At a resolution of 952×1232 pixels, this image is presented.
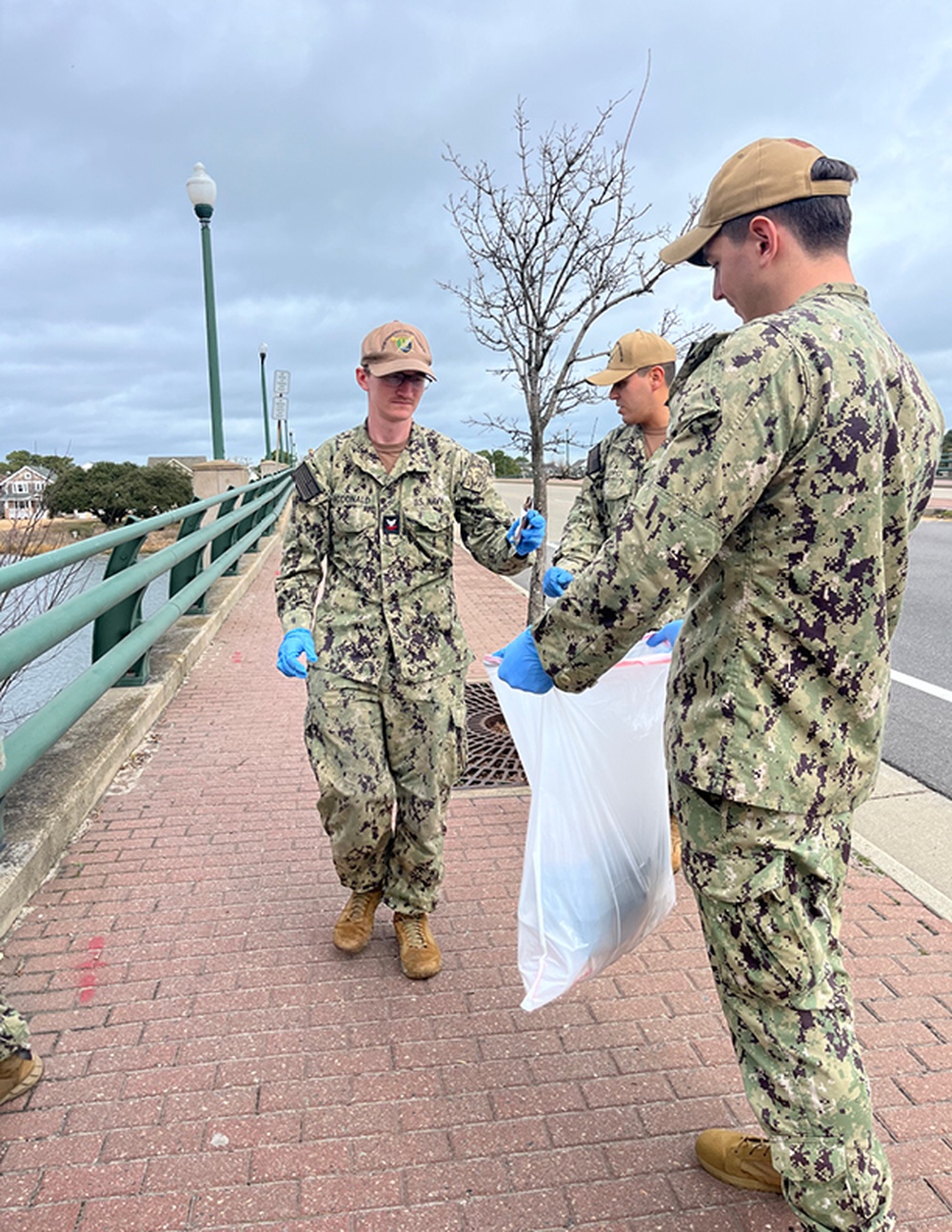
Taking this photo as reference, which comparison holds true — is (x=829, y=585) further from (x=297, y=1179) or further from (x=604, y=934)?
(x=297, y=1179)

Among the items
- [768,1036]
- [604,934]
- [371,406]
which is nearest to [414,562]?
[371,406]

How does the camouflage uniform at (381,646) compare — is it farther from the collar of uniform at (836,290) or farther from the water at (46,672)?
the water at (46,672)

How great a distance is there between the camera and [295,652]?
9.02 ft

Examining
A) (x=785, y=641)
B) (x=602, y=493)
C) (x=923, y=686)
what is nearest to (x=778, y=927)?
(x=785, y=641)

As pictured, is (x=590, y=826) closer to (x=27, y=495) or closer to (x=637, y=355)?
(x=637, y=355)

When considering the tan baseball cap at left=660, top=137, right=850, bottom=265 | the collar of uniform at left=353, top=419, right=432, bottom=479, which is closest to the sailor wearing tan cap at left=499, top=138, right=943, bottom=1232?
the tan baseball cap at left=660, top=137, right=850, bottom=265

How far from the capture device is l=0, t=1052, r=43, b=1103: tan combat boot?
7.30 ft

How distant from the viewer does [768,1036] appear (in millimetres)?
1697

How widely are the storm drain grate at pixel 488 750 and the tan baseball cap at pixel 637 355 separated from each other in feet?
6.33

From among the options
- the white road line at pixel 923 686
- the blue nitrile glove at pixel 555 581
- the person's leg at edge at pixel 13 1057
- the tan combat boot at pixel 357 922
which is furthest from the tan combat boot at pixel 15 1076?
the white road line at pixel 923 686

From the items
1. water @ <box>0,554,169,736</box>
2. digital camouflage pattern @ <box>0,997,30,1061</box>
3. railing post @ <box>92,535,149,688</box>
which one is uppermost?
railing post @ <box>92,535,149,688</box>

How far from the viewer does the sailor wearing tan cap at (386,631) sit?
279 cm

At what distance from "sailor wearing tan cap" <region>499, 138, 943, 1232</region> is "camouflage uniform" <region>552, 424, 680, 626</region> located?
1741mm

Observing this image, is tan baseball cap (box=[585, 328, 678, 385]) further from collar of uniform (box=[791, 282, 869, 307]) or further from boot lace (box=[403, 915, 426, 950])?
boot lace (box=[403, 915, 426, 950])
